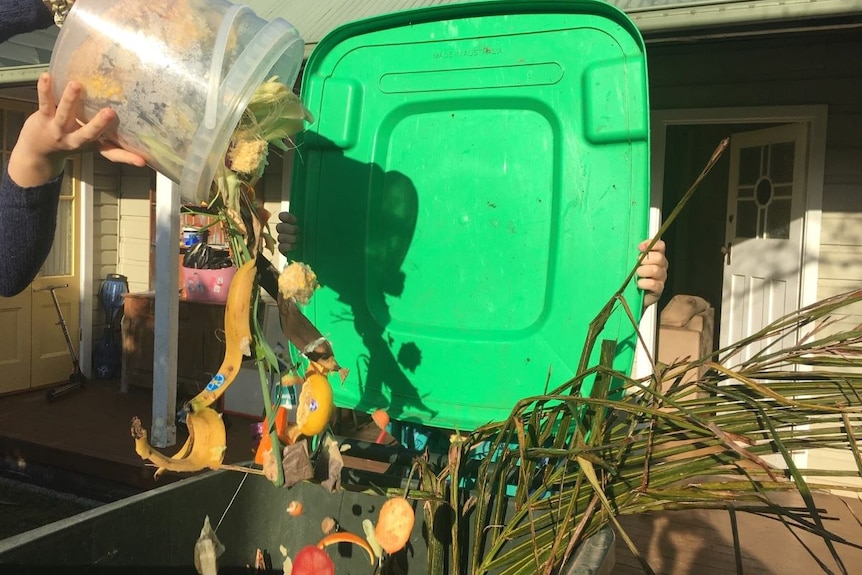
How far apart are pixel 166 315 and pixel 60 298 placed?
8.20 ft

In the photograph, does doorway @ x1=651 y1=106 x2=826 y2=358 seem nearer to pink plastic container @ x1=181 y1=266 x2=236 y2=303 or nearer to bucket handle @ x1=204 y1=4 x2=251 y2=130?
pink plastic container @ x1=181 y1=266 x2=236 y2=303

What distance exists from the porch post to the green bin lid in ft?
10.1

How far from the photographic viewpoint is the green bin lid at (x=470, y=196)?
170 centimetres

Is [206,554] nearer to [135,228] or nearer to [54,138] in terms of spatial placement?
[54,138]

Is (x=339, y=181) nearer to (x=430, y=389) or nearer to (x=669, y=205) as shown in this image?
(x=430, y=389)

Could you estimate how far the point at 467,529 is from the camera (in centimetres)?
127

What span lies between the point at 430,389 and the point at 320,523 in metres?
0.61

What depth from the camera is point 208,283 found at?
5734 millimetres

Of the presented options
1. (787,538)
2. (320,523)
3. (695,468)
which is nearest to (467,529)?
(320,523)

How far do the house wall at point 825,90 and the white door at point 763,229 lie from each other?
0.18 metres

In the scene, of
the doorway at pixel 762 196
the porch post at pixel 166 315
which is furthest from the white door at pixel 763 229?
the porch post at pixel 166 315

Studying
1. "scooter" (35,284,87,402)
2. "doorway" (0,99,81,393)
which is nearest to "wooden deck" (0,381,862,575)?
"scooter" (35,284,87,402)

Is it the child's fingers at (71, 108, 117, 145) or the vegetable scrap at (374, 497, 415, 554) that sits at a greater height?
the child's fingers at (71, 108, 117, 145)

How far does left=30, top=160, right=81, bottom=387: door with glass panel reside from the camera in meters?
6.31
